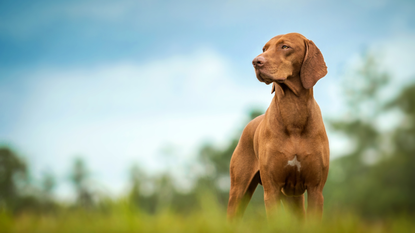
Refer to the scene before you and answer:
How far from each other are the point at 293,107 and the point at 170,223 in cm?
344

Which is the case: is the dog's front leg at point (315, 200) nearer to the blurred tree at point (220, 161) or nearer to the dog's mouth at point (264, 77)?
the dog's mouth at point (264, 77)

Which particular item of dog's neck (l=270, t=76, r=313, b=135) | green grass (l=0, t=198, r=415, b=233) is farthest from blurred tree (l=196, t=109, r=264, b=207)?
green grass (l=0, t=198, r=415, b=233)

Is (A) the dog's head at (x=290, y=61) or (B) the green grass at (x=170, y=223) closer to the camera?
(B) the green grass at (x=170, y=223)

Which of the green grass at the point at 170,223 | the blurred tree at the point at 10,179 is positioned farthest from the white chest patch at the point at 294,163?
the blurred tree at the point at 10,179

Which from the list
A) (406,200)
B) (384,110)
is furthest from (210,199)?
(384,110)

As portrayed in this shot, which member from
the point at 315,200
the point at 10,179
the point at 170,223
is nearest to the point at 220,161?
the point at 315,200

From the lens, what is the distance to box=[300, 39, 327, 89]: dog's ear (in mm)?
5227

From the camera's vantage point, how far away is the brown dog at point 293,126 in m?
5.18

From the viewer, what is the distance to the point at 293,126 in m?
5.32

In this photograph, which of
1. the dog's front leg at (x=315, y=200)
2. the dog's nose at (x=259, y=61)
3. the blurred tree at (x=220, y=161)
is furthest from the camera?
the blurred tree at (x=220, y=161)

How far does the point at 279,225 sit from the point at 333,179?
27.6 metres

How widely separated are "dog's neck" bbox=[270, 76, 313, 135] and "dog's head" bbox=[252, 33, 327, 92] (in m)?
0.14

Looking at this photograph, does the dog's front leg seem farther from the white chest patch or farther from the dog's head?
the dog's head

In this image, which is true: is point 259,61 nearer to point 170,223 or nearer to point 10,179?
point 170,223
